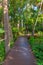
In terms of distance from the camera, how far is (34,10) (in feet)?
112

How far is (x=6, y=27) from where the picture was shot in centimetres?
1245

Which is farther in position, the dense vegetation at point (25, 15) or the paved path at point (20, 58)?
the dense vegetation at point (25, 15)

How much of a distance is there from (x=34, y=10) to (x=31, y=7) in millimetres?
944

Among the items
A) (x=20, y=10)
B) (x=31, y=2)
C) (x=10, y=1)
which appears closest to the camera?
(x=10, y=1)

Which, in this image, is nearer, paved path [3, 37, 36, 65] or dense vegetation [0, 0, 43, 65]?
paved path [3, 37, 36, 65]

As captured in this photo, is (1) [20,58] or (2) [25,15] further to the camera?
(2) [25,15]

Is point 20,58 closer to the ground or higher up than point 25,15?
closer to the ground

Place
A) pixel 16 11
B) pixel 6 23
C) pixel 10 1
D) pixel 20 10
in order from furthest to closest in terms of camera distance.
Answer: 1. pixel 20 10
2. pixel 16 11
3. pixel 10 1
4. pixel 6 23

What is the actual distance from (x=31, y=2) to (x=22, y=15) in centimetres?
395

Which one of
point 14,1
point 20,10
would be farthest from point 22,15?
point 14,1

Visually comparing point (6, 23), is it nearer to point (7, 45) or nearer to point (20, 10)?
point (7, 45)

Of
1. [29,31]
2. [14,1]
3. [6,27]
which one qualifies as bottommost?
[29,31]

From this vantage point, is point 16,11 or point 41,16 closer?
point 16,11

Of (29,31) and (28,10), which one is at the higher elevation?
(28,10)
